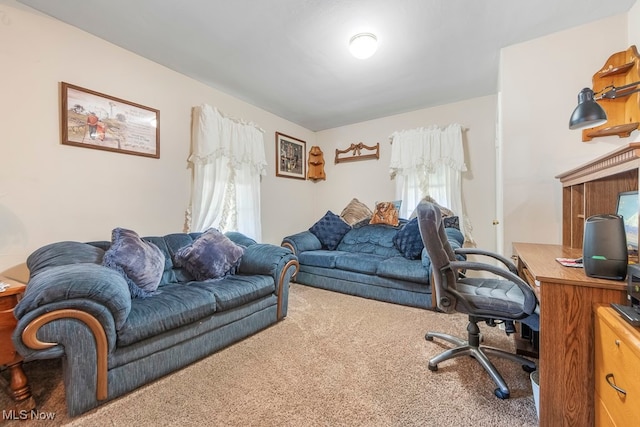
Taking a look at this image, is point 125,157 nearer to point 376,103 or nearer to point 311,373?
point 311,373

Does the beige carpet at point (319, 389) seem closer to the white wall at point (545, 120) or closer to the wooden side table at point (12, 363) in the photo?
the wooden side table at point (12, 363)

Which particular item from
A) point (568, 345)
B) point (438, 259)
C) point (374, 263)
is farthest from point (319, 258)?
point (568, 345)

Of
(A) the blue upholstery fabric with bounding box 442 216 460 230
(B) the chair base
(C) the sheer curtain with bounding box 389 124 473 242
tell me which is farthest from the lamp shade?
(C) the sheer curtain with bounding box 389 124 473 242

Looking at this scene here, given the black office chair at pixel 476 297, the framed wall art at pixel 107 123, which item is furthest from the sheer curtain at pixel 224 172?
the black office chair at pixel 476 297

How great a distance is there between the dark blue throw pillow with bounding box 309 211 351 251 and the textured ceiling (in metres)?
1.87

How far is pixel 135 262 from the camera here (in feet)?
6.05

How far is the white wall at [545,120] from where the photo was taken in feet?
6.90

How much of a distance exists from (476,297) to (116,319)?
2050 millimetres

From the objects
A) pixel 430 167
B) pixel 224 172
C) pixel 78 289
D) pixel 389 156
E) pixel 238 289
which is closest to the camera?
pixel 78 289

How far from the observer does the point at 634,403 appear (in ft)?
2.51

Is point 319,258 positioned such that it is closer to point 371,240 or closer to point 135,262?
point 371,240

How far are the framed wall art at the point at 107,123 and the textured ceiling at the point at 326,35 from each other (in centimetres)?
54

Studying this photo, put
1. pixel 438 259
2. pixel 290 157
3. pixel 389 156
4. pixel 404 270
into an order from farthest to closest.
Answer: pixel 290 157
pixel 389 156
pixel 404 270
pixel 438 259

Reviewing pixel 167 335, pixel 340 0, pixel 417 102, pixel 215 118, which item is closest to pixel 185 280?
pixel 167 335
